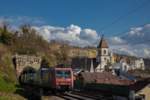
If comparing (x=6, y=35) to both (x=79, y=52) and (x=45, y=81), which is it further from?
(x=79, y=52)

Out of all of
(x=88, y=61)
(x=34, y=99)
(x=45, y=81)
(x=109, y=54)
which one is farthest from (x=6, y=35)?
(x=109, y=54)

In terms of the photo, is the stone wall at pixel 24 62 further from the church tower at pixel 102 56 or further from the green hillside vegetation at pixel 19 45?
the church tower at pixel 102 56

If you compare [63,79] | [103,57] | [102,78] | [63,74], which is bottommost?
[102,78]

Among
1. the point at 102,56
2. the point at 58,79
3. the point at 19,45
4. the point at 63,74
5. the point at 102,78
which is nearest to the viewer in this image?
the point at 58,79

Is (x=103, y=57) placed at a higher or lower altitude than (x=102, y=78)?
higher

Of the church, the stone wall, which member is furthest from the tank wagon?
the church

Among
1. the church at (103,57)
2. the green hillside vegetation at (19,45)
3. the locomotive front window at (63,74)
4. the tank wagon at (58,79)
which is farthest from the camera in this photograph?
the church at (103,57)

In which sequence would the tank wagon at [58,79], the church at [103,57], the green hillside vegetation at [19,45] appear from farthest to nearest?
the church at [103,57]
the green hillside vegetation at [19,45]
the tank wagon at [58,79]

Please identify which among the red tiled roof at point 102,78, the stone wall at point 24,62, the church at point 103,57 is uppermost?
the church at point 103,57

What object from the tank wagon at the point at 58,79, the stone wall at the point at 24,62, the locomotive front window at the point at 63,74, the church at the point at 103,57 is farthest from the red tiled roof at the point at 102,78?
the church at the point at 103,57

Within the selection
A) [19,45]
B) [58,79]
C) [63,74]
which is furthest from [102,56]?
[58,79]

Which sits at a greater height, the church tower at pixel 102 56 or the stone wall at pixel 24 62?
the church tower at pixel 102 56

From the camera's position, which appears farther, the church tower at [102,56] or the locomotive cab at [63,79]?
the church tower at [102,56]

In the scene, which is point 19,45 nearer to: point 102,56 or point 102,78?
point 102,78
